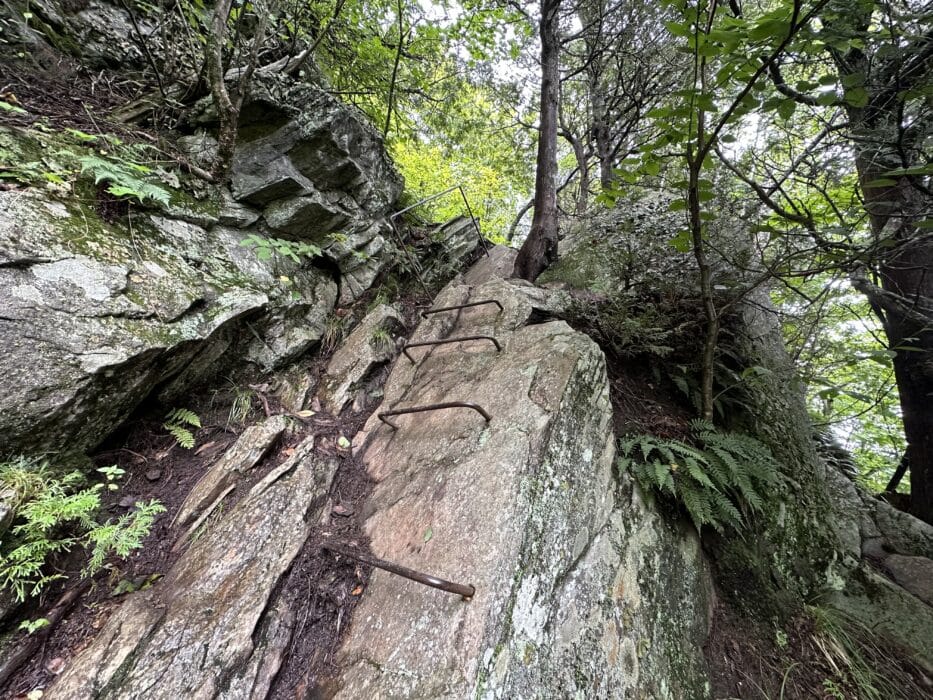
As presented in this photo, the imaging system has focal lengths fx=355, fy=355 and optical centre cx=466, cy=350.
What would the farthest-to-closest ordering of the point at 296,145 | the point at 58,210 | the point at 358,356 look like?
1. the point at 296,145
2. the point at 358,356
3. the point at 58,210

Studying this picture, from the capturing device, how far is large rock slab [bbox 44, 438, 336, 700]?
2041mm

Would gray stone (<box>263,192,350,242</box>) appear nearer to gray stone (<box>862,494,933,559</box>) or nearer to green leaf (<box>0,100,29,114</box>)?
green leaf (<box>0,100,29,114</box>)

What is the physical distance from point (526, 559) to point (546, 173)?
5.86 meters

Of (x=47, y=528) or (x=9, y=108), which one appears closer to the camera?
(x=47, y=528)

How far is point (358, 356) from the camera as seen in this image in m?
4.69

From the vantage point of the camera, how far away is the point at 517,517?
237cm

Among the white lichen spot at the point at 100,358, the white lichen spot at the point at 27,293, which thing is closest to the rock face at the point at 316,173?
the white lichen spot at the point at 27,293

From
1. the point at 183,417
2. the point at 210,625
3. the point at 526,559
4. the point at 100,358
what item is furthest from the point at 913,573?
the point at 100,358

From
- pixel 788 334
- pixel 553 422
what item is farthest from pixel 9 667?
pixel 788 334

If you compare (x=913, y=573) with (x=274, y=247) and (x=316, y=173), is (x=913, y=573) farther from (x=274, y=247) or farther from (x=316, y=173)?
(x=316, y=173)

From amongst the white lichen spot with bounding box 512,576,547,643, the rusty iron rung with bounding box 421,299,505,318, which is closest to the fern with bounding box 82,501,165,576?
the white lichen spot with bounding box 512,576,547,643

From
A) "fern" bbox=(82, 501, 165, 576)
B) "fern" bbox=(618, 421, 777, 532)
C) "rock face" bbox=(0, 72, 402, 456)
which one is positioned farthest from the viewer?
"fern" bbox=(618, 421, 777, 532)

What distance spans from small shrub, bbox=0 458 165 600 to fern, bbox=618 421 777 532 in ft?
12.8

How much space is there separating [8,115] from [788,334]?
877 cm
